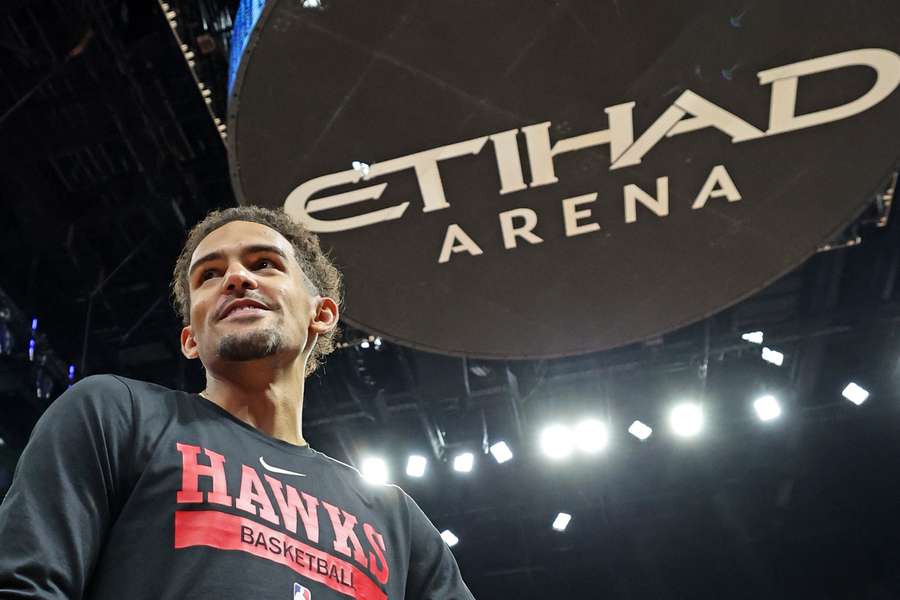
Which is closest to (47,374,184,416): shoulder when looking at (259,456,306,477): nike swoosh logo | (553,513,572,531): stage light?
(259,456,306,477): nike swoosh logo

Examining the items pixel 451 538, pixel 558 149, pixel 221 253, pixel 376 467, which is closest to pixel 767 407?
pixel 451 538

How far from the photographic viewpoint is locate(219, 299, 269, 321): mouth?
1.92m

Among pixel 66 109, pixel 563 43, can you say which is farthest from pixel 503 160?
pixel 66 109

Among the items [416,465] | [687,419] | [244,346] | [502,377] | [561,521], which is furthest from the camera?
[561,521]

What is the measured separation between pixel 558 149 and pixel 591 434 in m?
4.72

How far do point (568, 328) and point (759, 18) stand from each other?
227cm

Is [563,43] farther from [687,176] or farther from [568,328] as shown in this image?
[568,328]

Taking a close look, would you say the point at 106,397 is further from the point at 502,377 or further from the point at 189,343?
the point at 502,377

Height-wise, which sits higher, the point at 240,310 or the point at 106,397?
the point at 240,310

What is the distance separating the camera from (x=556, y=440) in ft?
31.2

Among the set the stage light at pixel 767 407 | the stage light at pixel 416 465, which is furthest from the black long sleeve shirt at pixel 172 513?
the stage light at pixel 767 407

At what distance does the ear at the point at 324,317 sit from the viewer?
2.22 m

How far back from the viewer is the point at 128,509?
147 centimetres

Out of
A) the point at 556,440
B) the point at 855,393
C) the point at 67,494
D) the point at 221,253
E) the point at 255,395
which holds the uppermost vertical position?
the point at 855,393
